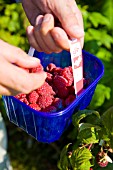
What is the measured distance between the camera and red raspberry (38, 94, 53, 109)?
1328mm

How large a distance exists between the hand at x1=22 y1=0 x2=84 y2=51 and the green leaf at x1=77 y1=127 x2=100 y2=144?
0.75 ft

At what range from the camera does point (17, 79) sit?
102cm

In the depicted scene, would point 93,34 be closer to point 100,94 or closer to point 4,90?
point 100,94

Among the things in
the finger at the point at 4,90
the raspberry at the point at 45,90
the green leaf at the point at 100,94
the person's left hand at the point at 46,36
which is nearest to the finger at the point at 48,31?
the person's left hand at the point at 46,36

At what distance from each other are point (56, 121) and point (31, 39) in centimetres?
24

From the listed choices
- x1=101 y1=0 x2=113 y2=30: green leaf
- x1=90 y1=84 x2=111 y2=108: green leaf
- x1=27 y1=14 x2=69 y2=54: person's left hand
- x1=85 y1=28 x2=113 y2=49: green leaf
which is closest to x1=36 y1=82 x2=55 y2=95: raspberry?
x1=27 y1=14 x2=69 y2=54: person's left hand

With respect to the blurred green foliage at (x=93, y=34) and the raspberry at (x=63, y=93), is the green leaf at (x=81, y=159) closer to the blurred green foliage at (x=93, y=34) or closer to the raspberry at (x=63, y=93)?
the raspberry at (x=63, y=93)

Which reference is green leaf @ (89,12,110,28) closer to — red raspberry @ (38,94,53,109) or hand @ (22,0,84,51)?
hand @ (22,0,84,51)

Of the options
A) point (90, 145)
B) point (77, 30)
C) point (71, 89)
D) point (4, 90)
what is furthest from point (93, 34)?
point (4, 90)

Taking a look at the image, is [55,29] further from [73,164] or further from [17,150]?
[17,150]

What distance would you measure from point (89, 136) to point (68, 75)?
29 centimetres

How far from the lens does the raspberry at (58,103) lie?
4.34 ft

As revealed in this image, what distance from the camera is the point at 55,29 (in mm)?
1214

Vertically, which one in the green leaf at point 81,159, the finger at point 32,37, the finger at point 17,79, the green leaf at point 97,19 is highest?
the finger at point 17,79
